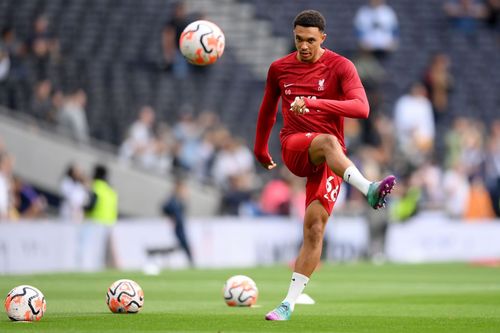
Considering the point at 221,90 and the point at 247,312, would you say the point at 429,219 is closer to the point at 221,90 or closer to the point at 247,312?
the point at 221,90

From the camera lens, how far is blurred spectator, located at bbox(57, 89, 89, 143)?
2841 centimetres

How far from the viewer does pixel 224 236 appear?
27.7 meters

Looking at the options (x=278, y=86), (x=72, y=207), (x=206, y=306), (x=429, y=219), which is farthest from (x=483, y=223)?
(x=278, y=86)

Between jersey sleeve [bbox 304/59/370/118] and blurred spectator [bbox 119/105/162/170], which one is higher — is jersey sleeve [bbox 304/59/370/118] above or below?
below

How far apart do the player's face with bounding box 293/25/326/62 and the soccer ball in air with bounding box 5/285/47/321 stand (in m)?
3.42

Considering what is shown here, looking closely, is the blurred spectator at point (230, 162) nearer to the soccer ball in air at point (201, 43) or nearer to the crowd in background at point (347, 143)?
the crowd in background at point (347, 143)

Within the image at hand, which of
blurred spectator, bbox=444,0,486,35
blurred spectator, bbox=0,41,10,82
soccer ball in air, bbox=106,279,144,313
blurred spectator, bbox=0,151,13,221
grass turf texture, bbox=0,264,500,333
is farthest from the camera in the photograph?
blurred spectator, bbox=444,0,486,35

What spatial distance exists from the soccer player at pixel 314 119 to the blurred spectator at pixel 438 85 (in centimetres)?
2012

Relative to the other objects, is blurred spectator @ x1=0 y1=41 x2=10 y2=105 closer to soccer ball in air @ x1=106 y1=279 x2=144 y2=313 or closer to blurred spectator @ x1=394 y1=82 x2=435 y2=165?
blurred spectator @ x1=394 y1=82 x2=435 y2=165

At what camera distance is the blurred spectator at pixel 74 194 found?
26156 mm

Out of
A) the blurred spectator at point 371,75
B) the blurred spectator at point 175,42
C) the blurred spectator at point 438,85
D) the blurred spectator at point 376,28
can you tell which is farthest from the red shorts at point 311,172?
the blurred spectator at point 376,28

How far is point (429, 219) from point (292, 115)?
17716 mm

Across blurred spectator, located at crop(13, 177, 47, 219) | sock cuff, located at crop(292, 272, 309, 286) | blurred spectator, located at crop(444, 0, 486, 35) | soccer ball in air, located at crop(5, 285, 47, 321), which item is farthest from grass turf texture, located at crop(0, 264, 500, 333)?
blurred spectator, located at crop(444, 0, 486, 35)

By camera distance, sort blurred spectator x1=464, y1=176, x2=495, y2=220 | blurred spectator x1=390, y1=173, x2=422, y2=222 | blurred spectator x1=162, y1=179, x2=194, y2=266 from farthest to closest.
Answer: blurred spectator x1=464, y1=176, x2=495, y2=220 → blurred spectator x1=390, y1=173, x2=422, y2=222 → blurred spectator x1=162, y1=179, x2=194, y2=266
